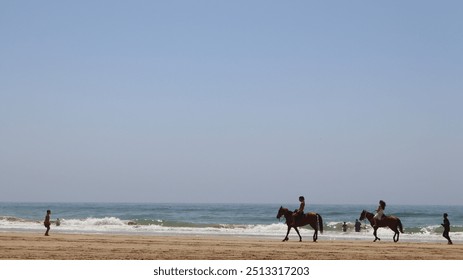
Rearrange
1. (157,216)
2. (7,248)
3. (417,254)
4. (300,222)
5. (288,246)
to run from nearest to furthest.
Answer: (7,248) < (417,254) < (288,246) < (300,222) < (157,216)

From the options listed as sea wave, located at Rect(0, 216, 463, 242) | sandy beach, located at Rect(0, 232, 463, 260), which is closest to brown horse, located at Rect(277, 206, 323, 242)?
sandy beach, located at Rect(0, 232, 463, 260)

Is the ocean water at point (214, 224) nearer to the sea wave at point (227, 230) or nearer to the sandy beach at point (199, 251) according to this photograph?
the sea wave at point (227, 230)

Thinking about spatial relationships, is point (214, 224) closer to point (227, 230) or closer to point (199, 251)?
point (227, 230)

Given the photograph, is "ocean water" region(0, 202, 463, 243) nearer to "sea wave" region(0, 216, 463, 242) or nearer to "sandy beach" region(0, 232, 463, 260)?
"sea wave" region(0, 216, 463, 242)

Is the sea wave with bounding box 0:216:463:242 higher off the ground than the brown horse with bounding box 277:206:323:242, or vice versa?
the brown horse with bounding box 277:206:323:242

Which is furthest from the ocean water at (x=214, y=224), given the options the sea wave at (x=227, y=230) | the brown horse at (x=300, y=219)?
the brown horse at (x=300, y=219)

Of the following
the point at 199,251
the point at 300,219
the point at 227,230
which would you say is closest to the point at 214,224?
the point at 227,230

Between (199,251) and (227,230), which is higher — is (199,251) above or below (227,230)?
below

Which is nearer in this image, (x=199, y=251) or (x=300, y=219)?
(x=199, y=251)

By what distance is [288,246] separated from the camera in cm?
2319

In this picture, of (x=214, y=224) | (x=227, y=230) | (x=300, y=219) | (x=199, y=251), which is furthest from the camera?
(x=214, y=224)
